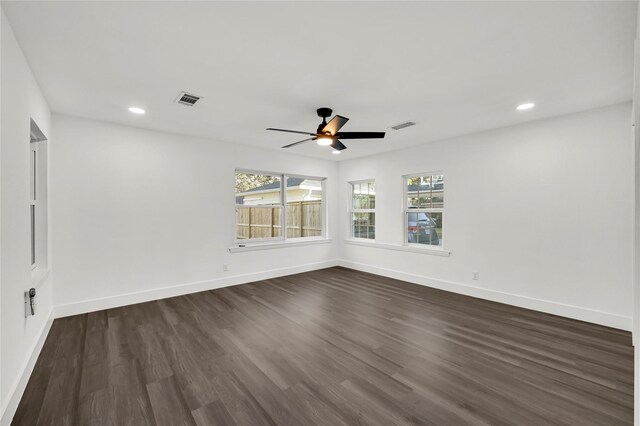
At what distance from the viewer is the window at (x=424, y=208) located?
5.14 m

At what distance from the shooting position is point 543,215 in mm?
3873

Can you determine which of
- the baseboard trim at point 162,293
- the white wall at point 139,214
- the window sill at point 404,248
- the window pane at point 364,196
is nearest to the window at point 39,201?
the white wall at point 139,214

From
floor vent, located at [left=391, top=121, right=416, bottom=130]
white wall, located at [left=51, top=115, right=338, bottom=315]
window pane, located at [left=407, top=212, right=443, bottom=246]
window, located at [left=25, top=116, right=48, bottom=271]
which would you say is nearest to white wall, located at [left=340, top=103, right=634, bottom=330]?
window pane, located at [left=407, top=212, right=443, bottom=246]

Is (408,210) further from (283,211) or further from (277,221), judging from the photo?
(277,221)

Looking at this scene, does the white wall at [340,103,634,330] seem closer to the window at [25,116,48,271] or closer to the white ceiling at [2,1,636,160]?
the white ceiling at [2,1,636,160]

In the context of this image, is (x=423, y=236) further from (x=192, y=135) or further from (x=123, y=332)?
(x=123, y=332)

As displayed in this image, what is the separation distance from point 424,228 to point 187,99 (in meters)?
4.33

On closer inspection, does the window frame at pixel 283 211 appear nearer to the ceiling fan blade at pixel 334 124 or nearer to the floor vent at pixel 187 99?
the floor vent at pixel 187 99

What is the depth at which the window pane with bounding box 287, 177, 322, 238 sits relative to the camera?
6.52 meters

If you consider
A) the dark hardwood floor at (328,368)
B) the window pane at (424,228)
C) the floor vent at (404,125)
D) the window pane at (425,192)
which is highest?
the floor vent at (404,125)

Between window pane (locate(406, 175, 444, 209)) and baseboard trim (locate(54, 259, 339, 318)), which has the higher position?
window pane (locate(406, 175, 444, 209))

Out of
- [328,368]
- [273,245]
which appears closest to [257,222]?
[273,245]

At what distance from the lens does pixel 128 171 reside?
414cm

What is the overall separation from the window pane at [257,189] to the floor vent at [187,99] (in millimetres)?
2145
